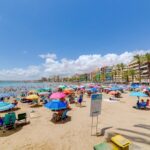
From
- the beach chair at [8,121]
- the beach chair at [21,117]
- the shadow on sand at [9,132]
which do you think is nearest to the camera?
the shadow on sand at [9,132]

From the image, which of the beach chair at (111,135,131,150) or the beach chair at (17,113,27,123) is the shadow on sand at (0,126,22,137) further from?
the beach chair at (111,135,131,150)

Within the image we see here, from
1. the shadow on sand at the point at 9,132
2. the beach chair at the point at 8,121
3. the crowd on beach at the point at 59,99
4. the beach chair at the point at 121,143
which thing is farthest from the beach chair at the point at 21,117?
the beach chair at the point at 121,143

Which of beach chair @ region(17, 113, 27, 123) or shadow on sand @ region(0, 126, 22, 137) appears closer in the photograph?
shadow on sand @ region(0, 126, 22, 137)

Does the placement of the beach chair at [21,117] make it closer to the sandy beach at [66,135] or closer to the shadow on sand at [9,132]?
the sandy beach at [66,135]

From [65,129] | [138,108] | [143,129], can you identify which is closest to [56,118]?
[65,129]

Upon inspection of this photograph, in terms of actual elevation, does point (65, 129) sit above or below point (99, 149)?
below

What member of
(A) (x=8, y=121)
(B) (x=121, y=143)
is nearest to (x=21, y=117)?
(A) (x=8, y=121)

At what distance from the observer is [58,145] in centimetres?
739

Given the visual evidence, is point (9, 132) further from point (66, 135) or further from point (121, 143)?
point (121, 143)

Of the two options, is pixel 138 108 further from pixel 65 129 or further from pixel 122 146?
pixel 122 146

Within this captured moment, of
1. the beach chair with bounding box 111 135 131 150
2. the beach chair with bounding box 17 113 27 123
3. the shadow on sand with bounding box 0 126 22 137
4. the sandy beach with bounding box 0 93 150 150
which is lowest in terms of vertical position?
the shadow on sand with bounding box 0 126 22 137

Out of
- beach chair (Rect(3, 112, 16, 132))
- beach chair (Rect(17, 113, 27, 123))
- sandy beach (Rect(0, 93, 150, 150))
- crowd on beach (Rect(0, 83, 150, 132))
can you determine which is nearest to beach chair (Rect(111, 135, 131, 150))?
sandy beach (Rect(0, 93, 150, 150))

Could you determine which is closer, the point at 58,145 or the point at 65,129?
the point at 58,145

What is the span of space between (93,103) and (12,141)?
16.6ft
